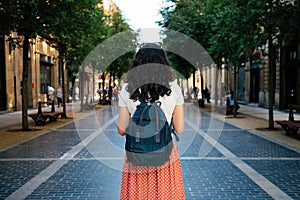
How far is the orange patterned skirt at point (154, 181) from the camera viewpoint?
2.88m

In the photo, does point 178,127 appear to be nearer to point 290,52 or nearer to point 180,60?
point 290,52

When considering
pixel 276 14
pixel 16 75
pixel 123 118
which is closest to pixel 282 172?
pixel 123 118

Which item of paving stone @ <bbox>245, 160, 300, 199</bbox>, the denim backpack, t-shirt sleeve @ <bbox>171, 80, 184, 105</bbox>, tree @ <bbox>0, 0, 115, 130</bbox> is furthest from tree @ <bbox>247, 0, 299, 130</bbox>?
the denim backpack

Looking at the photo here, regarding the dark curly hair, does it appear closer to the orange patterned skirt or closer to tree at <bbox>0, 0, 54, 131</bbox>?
the orange patterned skirt

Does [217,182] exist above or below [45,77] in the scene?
below

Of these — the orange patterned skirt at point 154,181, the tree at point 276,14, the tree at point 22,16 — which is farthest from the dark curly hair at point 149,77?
the tree at point 276,14

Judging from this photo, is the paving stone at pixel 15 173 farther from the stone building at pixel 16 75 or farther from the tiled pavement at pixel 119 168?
the stone building at pixel 16 75

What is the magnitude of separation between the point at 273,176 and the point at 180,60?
24009 millimetres

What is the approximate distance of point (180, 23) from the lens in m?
24.2

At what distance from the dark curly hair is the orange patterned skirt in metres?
0.55

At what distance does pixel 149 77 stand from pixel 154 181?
899 millimetres

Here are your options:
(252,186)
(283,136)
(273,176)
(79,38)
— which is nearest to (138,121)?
(252,186)

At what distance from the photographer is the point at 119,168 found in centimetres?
670

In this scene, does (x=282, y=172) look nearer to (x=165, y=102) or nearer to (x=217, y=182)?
(x=217, y=182)
